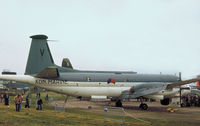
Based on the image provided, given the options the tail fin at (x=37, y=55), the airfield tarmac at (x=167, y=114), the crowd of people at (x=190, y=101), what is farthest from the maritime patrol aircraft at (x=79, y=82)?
the crowd of people at (x=190, y=101)

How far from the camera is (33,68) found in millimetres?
29469

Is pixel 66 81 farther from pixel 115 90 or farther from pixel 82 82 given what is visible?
pixel 115 90

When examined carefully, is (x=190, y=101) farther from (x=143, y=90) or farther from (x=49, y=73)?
(x=49, y=73)

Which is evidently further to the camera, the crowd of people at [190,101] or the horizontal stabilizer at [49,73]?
the crowd of people at [190,101]

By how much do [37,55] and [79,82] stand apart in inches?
264

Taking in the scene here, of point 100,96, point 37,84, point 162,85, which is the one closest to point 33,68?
point 37,84

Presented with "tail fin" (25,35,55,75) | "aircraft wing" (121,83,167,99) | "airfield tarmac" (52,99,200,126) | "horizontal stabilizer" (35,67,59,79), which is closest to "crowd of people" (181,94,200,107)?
"airfield tarmac" (52,99,200,126)

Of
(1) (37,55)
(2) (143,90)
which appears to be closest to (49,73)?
(1) (37,55)

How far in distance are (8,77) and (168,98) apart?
22098 millimetres

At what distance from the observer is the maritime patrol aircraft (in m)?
28.3

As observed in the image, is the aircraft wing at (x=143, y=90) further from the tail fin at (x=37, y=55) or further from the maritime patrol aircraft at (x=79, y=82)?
the tail fin at (x=37, y=55)

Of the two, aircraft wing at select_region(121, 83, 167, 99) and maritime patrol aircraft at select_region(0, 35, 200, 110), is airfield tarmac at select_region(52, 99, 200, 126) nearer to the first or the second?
maritime patrol aircraft at select_region(0, 35, 200, 110)

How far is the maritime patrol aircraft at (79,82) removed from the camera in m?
28.3

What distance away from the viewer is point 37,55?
29.3 metres
